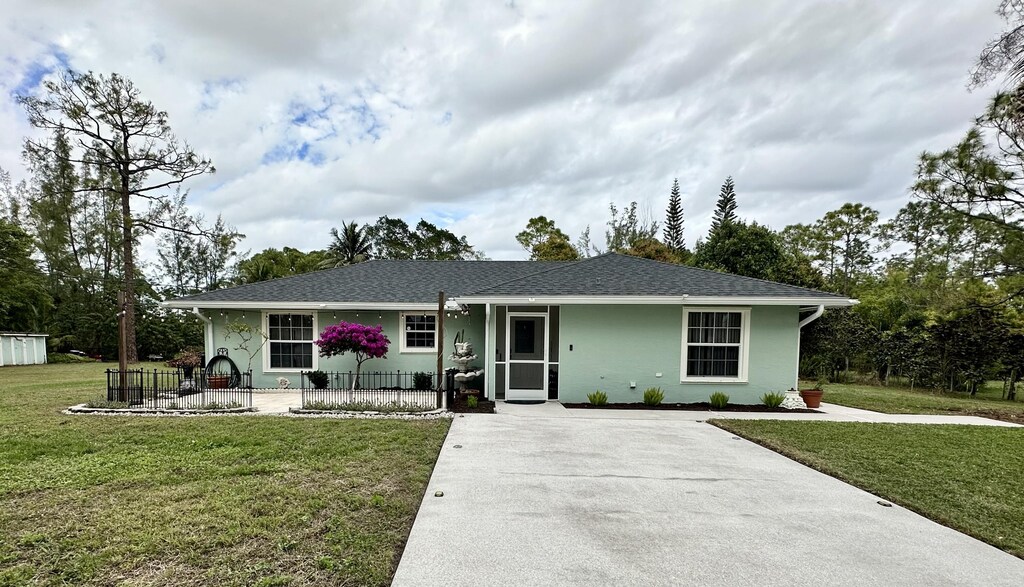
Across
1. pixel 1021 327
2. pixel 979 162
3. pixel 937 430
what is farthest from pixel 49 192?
pixel 1021 327

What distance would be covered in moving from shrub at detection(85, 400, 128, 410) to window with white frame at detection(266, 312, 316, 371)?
3138mm

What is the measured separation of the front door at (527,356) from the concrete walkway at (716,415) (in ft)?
1.87

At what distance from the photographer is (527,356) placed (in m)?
9.61

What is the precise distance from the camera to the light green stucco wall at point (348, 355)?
35.7ft

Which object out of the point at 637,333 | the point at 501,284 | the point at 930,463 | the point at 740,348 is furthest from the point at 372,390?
the point at 930,463

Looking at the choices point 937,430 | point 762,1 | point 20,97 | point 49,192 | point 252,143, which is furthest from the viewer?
point 49,192

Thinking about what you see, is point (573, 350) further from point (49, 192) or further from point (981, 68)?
point (49, 192)

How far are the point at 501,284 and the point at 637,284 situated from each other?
3.93m

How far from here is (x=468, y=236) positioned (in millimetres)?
38250

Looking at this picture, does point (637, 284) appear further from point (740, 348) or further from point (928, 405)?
point (928, 405)

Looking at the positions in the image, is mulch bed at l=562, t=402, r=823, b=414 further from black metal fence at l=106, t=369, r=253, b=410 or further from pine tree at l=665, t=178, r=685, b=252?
pine tree at l=665, t=178, r=685, b=252

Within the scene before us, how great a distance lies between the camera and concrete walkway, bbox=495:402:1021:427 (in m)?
8.03

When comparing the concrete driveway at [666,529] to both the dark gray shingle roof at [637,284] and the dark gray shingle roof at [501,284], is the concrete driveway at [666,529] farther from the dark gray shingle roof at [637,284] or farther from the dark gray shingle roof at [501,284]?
the dark gray shingle roof at [501,284]

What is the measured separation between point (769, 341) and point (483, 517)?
852 cm
